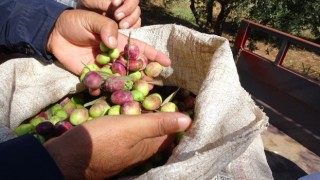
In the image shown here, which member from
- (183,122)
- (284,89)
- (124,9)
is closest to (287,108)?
(284,89)

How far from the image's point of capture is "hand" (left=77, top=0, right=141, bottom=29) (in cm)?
235

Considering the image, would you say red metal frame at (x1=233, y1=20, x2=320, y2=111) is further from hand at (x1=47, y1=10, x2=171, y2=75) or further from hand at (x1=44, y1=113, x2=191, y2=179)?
hand at (x1=44, y1=113, x2=191, y2=179)

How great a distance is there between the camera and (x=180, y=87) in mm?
2152

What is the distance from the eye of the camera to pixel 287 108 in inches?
148

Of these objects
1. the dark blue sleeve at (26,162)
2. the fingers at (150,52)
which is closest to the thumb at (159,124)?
the dark blue sleeve at (26,162)

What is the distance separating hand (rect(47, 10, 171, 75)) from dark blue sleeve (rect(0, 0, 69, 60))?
0.23 ft

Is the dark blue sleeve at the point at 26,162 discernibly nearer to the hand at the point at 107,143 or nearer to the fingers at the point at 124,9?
the hand at the point at 107,143

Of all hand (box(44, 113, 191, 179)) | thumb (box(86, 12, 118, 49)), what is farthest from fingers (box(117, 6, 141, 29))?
hand (box(44, 113, 191, 179))

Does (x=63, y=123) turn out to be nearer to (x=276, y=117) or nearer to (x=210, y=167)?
(x=210, y=167)

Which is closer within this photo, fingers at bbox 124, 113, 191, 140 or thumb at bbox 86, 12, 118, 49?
fingers at bbox 124, 113, 191, 140

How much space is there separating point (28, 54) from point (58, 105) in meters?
0.39

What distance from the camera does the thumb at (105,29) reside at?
1902mm

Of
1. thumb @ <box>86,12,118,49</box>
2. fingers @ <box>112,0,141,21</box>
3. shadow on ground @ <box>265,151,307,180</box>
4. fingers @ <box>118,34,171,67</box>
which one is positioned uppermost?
fingers @ <box>112,0,141,21</box>

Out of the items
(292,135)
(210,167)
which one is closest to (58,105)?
(210,167)
